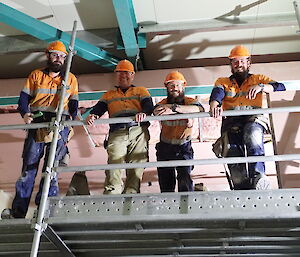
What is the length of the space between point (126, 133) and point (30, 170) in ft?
3.20

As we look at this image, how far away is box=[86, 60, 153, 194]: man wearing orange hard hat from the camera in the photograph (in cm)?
378

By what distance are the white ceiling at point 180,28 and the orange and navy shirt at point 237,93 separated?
5.35ft

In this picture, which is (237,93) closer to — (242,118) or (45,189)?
(242,118)

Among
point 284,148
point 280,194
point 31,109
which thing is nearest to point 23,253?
point 31,109

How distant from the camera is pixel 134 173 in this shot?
3.83 meters

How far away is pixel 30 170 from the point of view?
12.3ft

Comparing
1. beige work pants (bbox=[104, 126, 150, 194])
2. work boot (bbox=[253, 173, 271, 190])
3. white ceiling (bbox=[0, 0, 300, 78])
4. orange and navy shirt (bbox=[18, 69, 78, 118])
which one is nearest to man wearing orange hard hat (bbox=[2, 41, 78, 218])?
orange and navy shirt (bbox=[18, 69, 78, 118])

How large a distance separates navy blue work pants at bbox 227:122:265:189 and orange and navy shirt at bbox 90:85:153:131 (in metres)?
0.91

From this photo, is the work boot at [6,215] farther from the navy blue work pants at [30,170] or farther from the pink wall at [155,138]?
the pink wall at [155,138]

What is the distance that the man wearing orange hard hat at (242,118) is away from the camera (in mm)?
3643

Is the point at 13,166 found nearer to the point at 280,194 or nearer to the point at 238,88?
the point at 238,88

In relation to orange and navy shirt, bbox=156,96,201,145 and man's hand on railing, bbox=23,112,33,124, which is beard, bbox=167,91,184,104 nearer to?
orange and navy shirt, bbox=156,96,201,145

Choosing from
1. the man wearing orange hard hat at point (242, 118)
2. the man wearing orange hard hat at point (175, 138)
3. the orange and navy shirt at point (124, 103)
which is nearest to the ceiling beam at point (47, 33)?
the orange and navy shirt at point (124, 103)

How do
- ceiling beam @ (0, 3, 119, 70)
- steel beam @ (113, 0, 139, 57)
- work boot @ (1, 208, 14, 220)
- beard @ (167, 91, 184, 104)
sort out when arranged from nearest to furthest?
work boot @ (1, 208, 14, 220)
beard @ (167, 91, 184, 104)
steel beam @ (113, 0, 139, 57)
ceiling beam @ (0, 3, 119, 70)
